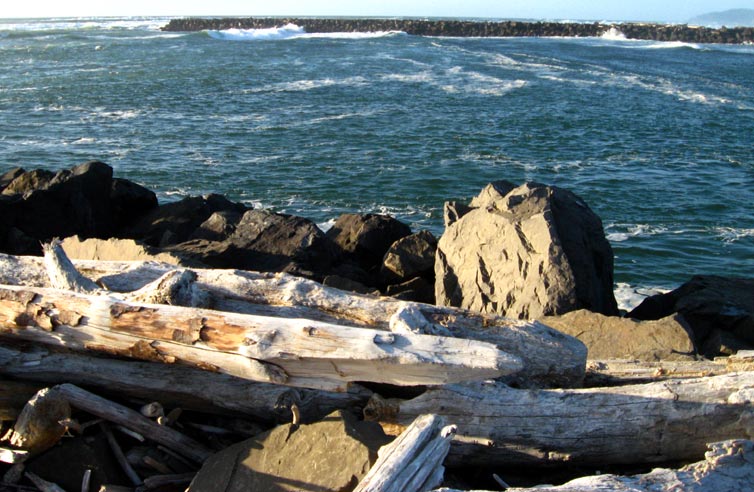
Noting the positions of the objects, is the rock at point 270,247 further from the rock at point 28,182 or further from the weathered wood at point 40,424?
the weathered wood at point 40,424

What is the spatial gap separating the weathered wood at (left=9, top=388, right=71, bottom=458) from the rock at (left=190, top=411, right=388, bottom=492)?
3.08 ft

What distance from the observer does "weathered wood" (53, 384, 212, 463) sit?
4.09 meters

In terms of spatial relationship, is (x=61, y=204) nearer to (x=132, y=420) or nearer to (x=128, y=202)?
(x=128, y=202)

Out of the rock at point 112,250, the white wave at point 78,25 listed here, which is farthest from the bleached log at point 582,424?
the white wave at point 78,25

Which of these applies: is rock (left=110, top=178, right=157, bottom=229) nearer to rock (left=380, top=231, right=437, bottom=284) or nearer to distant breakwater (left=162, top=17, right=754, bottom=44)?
rock (left=380, top=231, right=437, bottom=284)

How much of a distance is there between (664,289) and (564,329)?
6.29 m

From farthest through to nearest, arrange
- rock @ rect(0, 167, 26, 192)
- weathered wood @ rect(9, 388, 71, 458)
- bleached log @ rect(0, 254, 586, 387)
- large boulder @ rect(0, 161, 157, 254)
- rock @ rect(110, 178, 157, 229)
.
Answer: rock @ rect(0, 167, 26, 192)
rock @ rect(110, 178, 157, 229)
large boulder @ rect(0, 161, 157, 254)
bleached log @ rect(0, 254, 586, 387)
weathered wood @ rect(9, 388, 71, 458)

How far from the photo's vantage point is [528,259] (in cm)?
825

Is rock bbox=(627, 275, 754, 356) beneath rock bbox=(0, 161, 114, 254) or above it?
beneath

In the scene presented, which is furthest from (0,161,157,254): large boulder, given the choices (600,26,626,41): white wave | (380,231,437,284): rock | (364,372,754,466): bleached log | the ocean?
(600,26,626,41): white wave

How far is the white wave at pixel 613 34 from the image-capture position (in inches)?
3172

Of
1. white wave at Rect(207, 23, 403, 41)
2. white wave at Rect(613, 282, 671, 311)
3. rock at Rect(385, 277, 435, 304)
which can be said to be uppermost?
white wave at Rect(207, 23, 403, 41)

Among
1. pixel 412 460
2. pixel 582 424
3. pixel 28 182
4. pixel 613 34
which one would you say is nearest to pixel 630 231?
pixel 582 424

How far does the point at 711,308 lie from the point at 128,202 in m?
10.5
